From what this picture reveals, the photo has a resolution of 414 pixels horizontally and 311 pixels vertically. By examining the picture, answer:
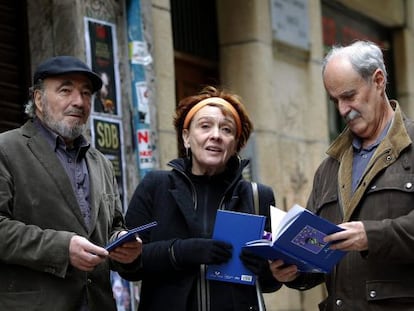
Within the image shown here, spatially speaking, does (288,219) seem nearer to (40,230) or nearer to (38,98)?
(40,230)

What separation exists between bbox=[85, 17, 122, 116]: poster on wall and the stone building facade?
0.05 meters

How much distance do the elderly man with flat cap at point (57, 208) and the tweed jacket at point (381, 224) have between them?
96cm

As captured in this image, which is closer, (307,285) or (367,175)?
(367,175)

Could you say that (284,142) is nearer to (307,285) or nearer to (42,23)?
(42,23)

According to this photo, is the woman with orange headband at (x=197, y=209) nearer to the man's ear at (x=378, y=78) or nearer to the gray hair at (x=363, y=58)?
the gray hair at (x=363, y=58)

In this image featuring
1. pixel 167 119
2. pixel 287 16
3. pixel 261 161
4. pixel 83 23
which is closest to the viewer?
pixel 83 23

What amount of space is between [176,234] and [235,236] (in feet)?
1.08

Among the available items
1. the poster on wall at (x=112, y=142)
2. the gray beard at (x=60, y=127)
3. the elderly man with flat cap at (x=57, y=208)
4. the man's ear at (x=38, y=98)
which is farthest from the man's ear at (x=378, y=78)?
the poster on wall at (x=112, y=142)

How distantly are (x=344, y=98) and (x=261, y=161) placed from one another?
5.60m

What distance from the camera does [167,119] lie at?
8.85 m

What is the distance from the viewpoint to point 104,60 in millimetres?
8328

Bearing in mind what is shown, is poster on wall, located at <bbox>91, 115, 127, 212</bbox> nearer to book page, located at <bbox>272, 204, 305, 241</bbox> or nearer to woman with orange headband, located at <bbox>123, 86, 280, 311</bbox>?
woman with orange headband, located at <bbox>123, 86, 280, 311</bbox>

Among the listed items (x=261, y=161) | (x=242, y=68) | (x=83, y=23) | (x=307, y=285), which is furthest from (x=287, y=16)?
(x=307, y=285)

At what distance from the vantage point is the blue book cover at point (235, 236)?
5.11 m
